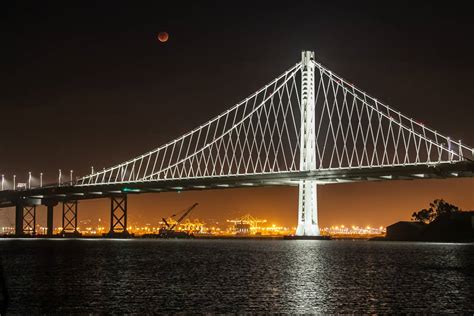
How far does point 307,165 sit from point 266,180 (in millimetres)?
4688

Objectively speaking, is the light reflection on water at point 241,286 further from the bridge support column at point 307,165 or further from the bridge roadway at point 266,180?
the bridge support column at point 307,165

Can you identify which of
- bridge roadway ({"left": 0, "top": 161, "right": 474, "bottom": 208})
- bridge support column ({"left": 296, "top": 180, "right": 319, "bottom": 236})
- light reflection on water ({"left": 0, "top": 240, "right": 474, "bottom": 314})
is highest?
bridge roadway ({"left": 0, "top": 161, "right": 474, "bottom": 208})

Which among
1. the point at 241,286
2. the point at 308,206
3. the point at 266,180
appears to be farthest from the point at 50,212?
the point at 241,286

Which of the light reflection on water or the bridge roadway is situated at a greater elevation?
the bridge roadway

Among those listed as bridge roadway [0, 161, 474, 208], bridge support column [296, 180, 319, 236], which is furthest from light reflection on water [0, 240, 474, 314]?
bridge support column [296, 180, 319, 236]

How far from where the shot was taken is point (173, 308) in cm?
2783

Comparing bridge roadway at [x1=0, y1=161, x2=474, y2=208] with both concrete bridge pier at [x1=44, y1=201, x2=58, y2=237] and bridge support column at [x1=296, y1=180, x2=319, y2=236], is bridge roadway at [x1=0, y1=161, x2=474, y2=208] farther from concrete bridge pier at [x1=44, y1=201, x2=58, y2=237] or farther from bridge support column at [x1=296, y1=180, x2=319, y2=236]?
concrete bridge pier at [x1=44, y1=201, x2=58, y2=237]

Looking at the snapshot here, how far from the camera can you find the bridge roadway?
2896 inches

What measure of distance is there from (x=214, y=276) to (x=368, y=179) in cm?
4100

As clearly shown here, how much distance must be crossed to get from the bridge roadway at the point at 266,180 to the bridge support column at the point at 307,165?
49.8 inches

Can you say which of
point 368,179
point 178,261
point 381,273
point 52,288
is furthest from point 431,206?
point 52,288

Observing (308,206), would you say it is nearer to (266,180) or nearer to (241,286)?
(266,180)

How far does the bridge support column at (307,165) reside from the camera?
8194 centimetres

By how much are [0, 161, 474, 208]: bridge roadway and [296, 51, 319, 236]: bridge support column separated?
4.15 feet
